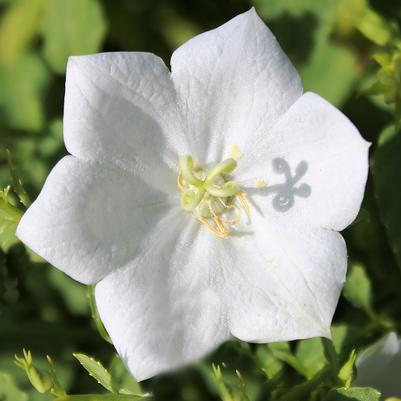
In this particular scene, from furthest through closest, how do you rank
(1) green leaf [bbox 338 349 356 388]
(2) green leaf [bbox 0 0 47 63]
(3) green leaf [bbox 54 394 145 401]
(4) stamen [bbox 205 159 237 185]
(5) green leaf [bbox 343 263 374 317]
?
(2) green leaf [bbox 0 0 47 63]
(5) green leaf [bbox 343 263 374 317]
(4) stamen [bbox 205 159 237 185]
(1) green leaf [bbox 338 349 356 388]
(3) green leaf [bbox 54 394 145 401]

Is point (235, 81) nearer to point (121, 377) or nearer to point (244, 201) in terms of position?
point (244, 201)

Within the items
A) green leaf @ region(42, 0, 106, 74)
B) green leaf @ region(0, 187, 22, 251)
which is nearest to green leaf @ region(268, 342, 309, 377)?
green leaf @ region(0, 187, 22, 251)

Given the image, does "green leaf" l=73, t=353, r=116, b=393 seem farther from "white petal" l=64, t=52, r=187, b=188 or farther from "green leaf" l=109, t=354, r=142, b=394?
"white petal" l=64, t=52, r=187, b=188

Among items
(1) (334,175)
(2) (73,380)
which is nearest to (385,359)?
(1) (334,175)

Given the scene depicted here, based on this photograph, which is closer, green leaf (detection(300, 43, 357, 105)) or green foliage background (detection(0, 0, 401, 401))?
green foliage background (detection(0, 0, 401, 401))

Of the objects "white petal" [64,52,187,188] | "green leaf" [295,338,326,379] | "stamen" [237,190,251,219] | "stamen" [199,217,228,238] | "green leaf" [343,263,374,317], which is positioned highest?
"white petal" [64,52,187,188]

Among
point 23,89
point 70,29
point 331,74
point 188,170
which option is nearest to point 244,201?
point 188,170

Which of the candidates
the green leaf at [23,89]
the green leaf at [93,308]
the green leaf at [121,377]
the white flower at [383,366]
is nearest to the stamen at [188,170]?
the green leaf at [93,308]

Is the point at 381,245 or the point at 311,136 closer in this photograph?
the point at 311,136

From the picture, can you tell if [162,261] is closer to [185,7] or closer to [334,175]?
[334,175]
